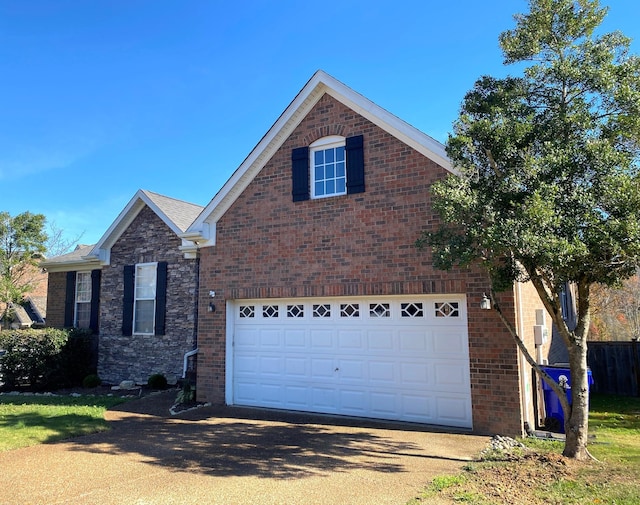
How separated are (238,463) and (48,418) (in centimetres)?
549

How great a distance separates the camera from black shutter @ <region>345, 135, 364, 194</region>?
9586 millimetres

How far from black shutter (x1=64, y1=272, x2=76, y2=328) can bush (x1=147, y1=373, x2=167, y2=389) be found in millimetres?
Answer: 5069

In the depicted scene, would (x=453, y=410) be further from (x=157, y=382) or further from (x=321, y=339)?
(x=157, y=382)

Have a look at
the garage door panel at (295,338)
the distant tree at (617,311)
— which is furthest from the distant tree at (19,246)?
the distant tree at (617,311)

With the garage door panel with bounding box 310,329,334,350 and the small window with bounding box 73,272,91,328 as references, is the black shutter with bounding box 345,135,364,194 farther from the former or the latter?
the small window with bounding box 73,272,91,328

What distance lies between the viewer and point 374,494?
17.1 feet

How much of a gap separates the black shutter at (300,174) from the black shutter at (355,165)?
108 centimetres

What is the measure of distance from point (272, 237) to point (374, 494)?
6.45m

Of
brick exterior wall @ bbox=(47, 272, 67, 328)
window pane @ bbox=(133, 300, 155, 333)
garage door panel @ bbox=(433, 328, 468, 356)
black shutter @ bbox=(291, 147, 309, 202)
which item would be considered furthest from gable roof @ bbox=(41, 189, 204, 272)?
garage door panel @ bbox=(433, 328, 468, 356)

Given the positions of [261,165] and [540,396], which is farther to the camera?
[261,165]

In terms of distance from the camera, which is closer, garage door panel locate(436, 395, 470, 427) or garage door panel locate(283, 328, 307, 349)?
garage door panel locate(436, 395, 470, 427)

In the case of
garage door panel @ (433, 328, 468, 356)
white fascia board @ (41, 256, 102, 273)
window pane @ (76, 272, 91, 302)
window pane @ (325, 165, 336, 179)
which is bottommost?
garage door panel @ (433, 328, 468, 356)

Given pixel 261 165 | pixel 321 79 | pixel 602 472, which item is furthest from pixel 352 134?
pixel 602 472

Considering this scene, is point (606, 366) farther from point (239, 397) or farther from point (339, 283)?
point (239, 397)
